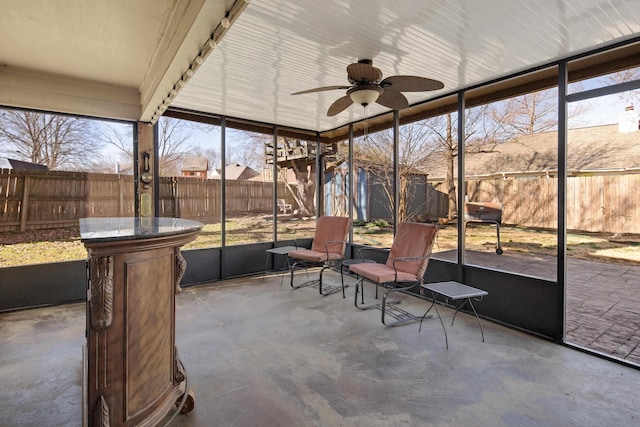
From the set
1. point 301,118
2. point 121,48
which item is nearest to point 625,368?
point 301,118

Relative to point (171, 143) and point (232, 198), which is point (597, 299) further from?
point (171, 143)

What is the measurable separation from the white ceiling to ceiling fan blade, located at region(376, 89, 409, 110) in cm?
34

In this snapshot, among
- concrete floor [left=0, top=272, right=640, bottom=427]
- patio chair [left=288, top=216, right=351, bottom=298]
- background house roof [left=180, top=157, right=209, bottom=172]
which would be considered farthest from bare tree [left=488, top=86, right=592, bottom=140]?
background house roof [left=180, top=157, right=209, bottom=172]

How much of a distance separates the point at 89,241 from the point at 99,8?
6.79 ft

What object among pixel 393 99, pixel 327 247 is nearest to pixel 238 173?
pixel 327 247

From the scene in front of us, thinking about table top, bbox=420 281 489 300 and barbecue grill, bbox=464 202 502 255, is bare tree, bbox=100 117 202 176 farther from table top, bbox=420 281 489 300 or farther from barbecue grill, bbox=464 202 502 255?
barbecue grill, bbox=464 202 502 255

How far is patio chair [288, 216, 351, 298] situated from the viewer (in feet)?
14.5

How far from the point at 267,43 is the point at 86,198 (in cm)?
321

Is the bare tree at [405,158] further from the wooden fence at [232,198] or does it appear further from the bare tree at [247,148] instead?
the bare tree at [247,148]

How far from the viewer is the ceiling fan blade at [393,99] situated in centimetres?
298

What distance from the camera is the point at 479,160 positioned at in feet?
12.9

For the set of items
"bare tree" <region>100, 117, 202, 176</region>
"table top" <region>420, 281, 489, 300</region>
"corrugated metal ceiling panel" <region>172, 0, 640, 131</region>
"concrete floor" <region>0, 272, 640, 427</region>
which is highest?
→ "corrugated metal ceiling panel" <region>172, 0, 640, 131</region>

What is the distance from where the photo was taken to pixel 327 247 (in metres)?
4.68

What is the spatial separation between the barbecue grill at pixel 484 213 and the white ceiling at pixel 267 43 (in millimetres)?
1485
